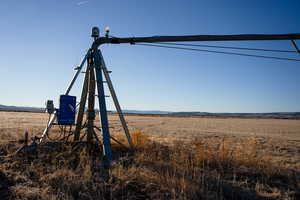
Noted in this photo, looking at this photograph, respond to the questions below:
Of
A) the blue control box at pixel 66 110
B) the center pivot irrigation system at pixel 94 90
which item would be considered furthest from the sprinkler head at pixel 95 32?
the blue control box at pixel 66 110

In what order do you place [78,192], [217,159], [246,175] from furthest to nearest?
[217,159] → [246,175] → [78,192]

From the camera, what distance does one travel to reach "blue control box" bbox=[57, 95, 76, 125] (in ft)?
24.6

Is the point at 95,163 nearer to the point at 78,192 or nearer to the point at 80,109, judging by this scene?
the point at 78,192

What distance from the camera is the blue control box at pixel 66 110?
7492 millimetres

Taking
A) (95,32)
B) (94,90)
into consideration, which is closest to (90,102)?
(94,90)

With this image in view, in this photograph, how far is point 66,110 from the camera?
7.59 m

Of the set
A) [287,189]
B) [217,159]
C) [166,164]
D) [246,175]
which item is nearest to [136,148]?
[166,164]

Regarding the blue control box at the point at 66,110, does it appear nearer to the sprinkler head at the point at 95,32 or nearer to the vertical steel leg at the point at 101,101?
the vertical steel leg at the point at 101,101

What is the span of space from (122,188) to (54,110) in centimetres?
458

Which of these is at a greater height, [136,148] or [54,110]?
[54,110]

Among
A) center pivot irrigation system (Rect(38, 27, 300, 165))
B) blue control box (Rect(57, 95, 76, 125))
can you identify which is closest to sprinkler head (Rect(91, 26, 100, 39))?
center pivot irrigation system (Rect(38, 27, 300, 165))

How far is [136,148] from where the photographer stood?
8492 millimetres

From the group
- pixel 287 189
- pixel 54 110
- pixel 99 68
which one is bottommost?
pixel 287 189

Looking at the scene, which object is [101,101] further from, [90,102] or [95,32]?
[95,32]
